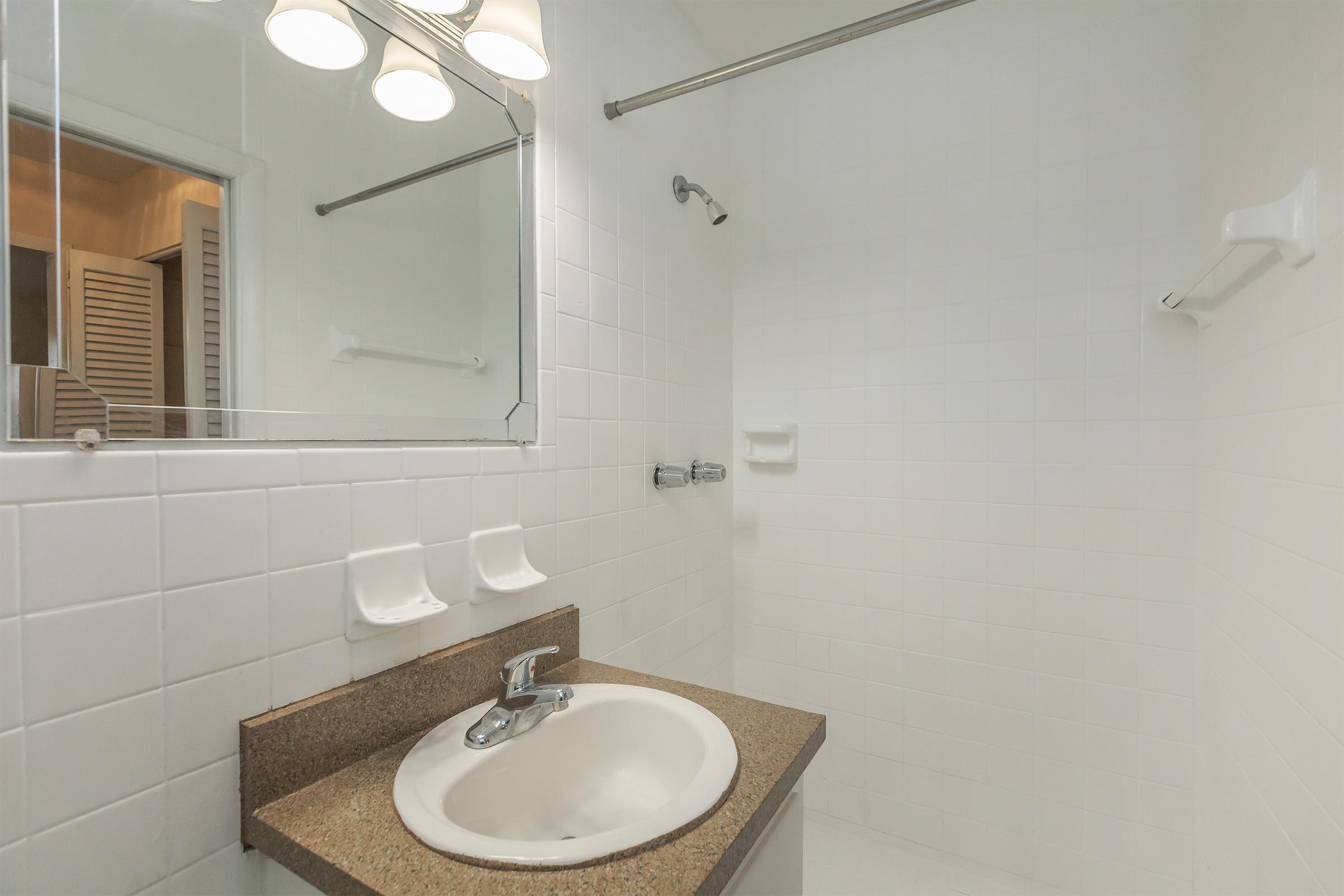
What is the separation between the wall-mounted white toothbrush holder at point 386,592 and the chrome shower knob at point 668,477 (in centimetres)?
73

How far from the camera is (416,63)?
1026 mm

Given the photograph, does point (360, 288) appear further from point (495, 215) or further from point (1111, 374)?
point (1111, 374)

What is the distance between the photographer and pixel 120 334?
2.25 ft

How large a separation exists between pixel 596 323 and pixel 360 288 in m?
0.56

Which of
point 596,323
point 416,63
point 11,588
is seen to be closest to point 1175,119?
point 596,323

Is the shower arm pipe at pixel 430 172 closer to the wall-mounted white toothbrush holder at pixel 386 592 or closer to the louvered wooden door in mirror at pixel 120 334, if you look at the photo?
the louvered wooden door in mirror at pixel 120 334

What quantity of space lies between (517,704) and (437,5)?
1090 millimetres

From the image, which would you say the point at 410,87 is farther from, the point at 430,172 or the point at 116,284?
the point at 116,284

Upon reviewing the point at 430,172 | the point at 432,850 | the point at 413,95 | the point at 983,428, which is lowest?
the point at 432,850

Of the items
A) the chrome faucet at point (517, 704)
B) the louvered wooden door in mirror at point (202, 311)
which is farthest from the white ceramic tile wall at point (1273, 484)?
the louvered wooden door in mirror at point (202, 311)

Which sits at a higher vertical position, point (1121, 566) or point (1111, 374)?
point (1111, 374)

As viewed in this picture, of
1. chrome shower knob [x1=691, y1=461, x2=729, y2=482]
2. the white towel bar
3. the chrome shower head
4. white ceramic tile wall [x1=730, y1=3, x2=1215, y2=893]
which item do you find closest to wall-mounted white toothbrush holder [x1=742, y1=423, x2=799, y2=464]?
white ceramic tile wall [x1=730, y1=3, x2=1215, y2=893]

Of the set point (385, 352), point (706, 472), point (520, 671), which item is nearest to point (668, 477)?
point (706, 472)

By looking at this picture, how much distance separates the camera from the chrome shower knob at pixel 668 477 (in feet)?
5.33
